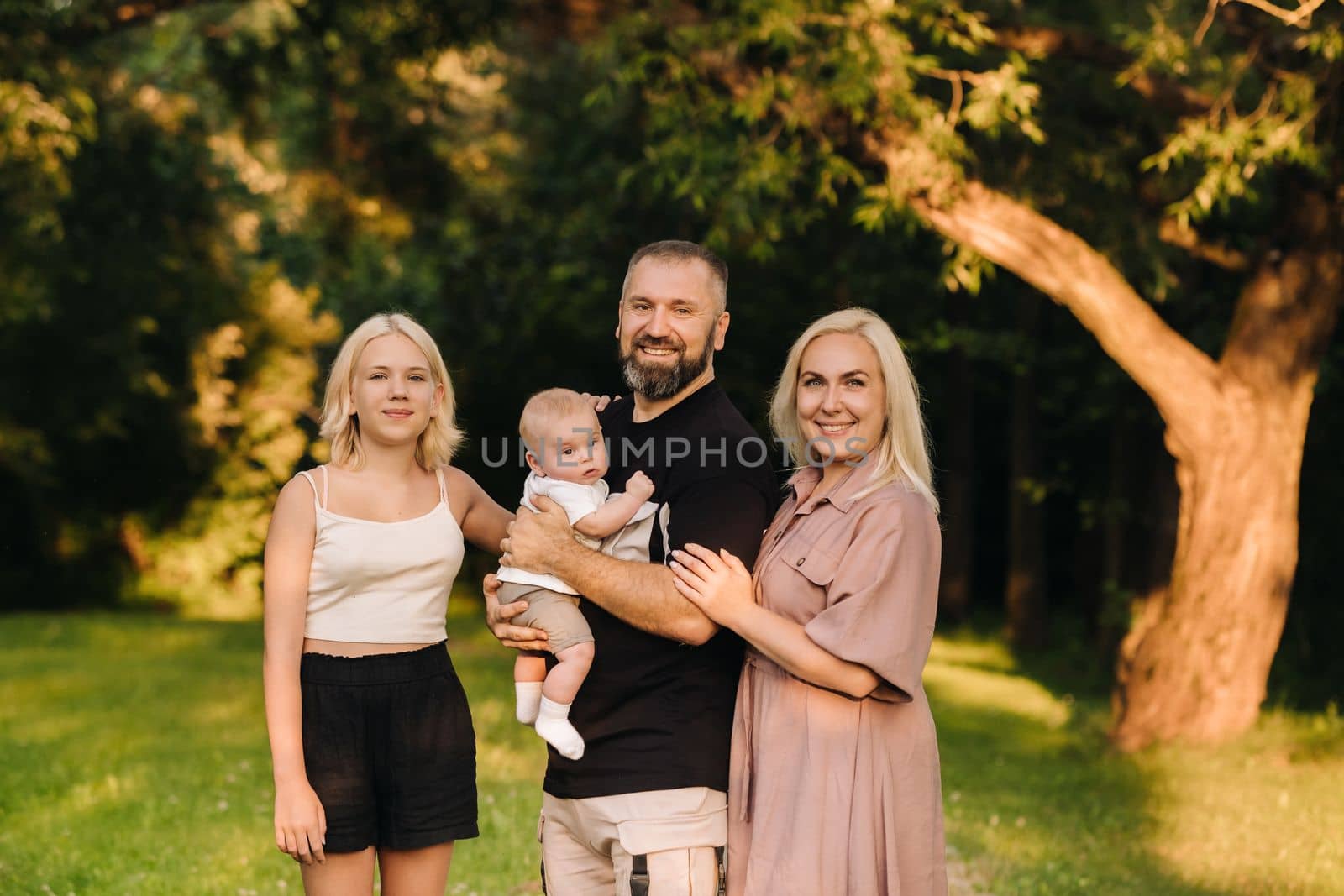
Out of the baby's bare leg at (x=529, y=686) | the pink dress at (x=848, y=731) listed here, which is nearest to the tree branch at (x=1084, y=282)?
→ the pink dress at (x=848, y=731)

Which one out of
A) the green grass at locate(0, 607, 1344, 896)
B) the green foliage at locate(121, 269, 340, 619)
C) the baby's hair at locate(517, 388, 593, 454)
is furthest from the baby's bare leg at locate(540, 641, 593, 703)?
the green foliage at locate(121, 269, 340, 619)

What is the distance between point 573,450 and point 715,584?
0.60 meters

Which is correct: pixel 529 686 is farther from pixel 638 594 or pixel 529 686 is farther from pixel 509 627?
pixel 638 594

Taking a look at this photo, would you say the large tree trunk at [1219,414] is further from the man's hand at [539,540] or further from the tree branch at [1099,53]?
the man's hand at [539,540]

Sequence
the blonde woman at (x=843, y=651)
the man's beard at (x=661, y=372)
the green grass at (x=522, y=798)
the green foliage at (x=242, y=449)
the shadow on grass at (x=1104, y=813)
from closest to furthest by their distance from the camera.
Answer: the blonde woman at (x=843, y=651), the man's beard at (x=661, y=372), the green grass at (x=522, y=798), the shadow on grass at (x=1104, y=813), the green foliage at (x=242, y=449)

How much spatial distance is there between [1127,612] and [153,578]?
15515mm

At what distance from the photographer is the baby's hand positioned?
3.32 m

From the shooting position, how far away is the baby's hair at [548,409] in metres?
3.47

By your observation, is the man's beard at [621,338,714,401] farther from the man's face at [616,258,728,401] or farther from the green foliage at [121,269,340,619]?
the green foliage at [121,269,340,619]

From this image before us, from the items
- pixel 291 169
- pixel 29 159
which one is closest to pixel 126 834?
pixel 29 159

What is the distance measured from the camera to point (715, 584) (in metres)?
3.13

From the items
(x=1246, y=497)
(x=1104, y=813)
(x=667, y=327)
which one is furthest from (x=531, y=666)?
(x=1246, y=497)

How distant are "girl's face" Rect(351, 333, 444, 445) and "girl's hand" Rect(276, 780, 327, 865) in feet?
2.91

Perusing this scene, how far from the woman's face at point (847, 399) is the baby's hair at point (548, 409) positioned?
590mm
